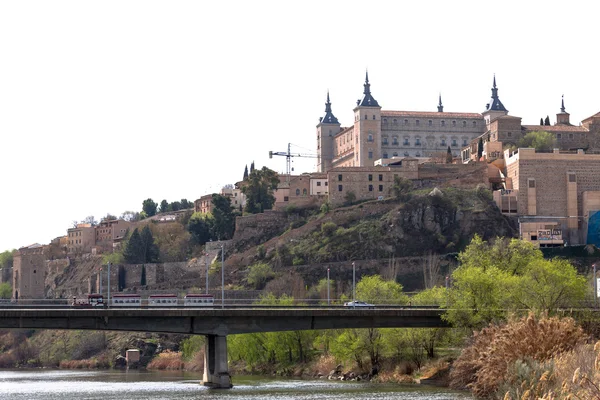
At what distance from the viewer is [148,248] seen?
161 m

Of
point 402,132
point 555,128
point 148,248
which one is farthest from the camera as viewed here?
point 402,132

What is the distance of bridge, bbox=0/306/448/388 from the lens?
69812mm

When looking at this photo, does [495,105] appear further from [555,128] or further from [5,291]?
[5,291]

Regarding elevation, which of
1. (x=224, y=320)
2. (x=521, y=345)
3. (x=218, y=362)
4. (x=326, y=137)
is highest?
(x=326, y=137)

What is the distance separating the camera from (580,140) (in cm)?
15950

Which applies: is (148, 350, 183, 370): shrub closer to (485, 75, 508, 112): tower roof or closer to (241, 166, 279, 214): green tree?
(241, 166, 279, 214): green tree

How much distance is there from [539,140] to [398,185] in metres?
22.1

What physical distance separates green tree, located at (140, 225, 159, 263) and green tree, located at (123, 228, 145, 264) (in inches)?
11.5

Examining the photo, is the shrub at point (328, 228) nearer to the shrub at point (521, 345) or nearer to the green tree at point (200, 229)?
the green tree at point (200, 229)

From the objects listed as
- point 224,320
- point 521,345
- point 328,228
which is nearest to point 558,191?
point 328,228

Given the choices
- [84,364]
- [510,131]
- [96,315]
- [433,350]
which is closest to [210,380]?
[96,315]

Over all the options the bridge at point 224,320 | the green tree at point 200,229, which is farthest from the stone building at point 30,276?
the bridge at point 224,320

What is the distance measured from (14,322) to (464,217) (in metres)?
79.5

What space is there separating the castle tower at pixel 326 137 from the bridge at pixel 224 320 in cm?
11262
